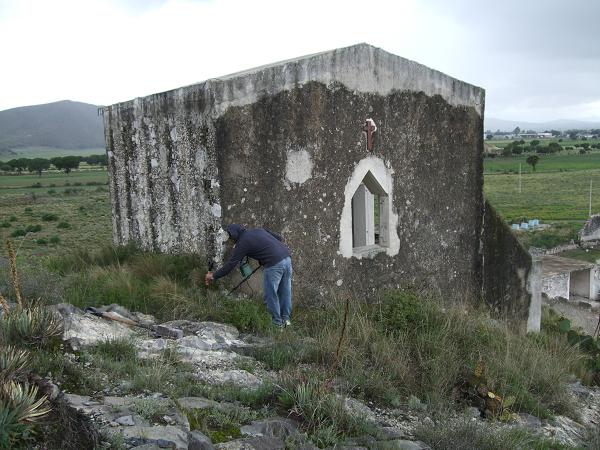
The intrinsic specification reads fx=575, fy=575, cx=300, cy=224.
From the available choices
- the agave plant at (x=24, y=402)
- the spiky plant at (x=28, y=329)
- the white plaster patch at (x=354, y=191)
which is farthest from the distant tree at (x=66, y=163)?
the agave plant at (x=24, y=402)

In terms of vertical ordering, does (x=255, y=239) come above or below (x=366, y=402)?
above

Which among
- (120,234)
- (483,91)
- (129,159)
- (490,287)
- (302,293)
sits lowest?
(490,287)

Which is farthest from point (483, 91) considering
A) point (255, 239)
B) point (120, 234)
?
point (120, 234)

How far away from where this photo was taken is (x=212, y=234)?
655 cm

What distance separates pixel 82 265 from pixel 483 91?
22.4 ft

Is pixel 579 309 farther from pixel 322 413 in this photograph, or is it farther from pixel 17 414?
pixel 17 414

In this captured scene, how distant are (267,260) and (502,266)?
535 centimetres

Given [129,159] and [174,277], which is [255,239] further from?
[129,159]

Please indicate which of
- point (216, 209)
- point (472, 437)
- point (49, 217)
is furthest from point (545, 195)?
point (472, 437)

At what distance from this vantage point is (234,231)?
234 inches

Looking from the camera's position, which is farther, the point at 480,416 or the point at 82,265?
the point at 82,265

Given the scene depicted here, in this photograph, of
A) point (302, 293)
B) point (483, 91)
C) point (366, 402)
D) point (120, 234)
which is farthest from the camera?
point (483, 91)

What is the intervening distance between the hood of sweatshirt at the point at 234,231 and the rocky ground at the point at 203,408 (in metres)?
0.91

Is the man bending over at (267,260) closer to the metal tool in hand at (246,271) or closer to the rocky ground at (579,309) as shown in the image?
the metal tool in hand at (246,271)
